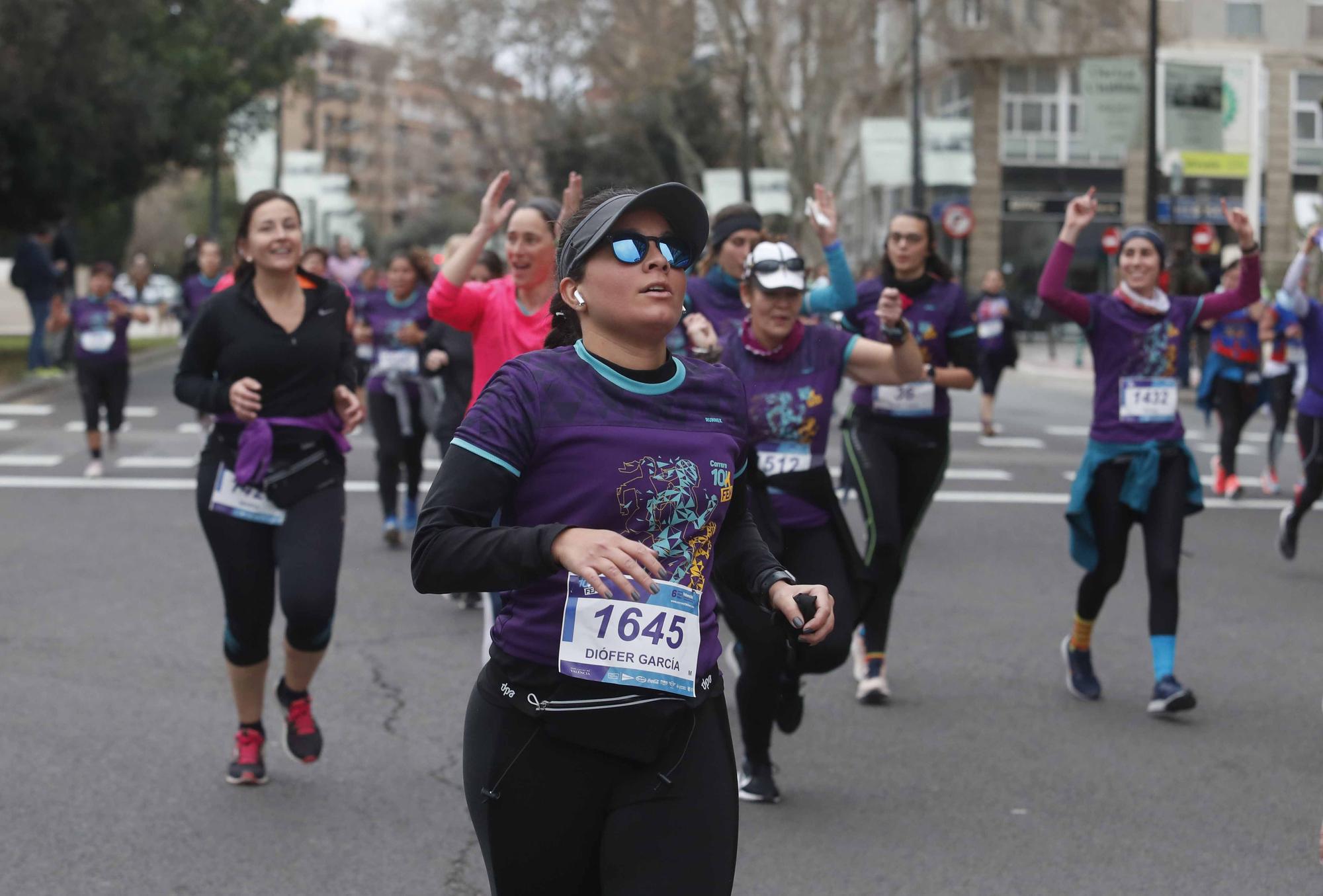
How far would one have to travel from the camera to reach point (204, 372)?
570 cm

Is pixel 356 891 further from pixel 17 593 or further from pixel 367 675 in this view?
pixel 17 593

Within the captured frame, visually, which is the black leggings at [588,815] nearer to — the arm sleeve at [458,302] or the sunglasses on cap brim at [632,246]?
the sunglasses on cap brim at [632,246]

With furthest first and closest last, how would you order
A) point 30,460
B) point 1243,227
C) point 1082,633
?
point 30,460, point 1082,633, point 1243,227

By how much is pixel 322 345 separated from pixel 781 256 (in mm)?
1546

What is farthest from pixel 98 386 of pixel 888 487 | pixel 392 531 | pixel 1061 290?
pixel 1061 290

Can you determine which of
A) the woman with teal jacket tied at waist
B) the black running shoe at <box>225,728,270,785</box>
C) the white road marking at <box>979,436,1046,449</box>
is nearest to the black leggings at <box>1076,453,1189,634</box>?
the woman with teal jacket tied at waist

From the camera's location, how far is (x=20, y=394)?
22188mm

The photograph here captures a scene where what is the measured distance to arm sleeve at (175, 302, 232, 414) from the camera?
18.2 ft

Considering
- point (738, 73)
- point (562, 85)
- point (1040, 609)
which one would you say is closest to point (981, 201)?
point (738, 73)

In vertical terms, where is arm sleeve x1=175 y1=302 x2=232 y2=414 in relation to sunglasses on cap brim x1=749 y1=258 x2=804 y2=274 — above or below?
below

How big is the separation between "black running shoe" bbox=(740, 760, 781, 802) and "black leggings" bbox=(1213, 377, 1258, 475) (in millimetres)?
9236

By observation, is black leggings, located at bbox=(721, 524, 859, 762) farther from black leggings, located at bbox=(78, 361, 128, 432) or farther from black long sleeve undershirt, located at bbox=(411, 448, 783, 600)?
black leggings, located at bbox=(78, 361, 128, 432)

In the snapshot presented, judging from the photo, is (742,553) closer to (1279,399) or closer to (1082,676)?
(1082,676)

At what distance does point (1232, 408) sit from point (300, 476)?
10.1m
